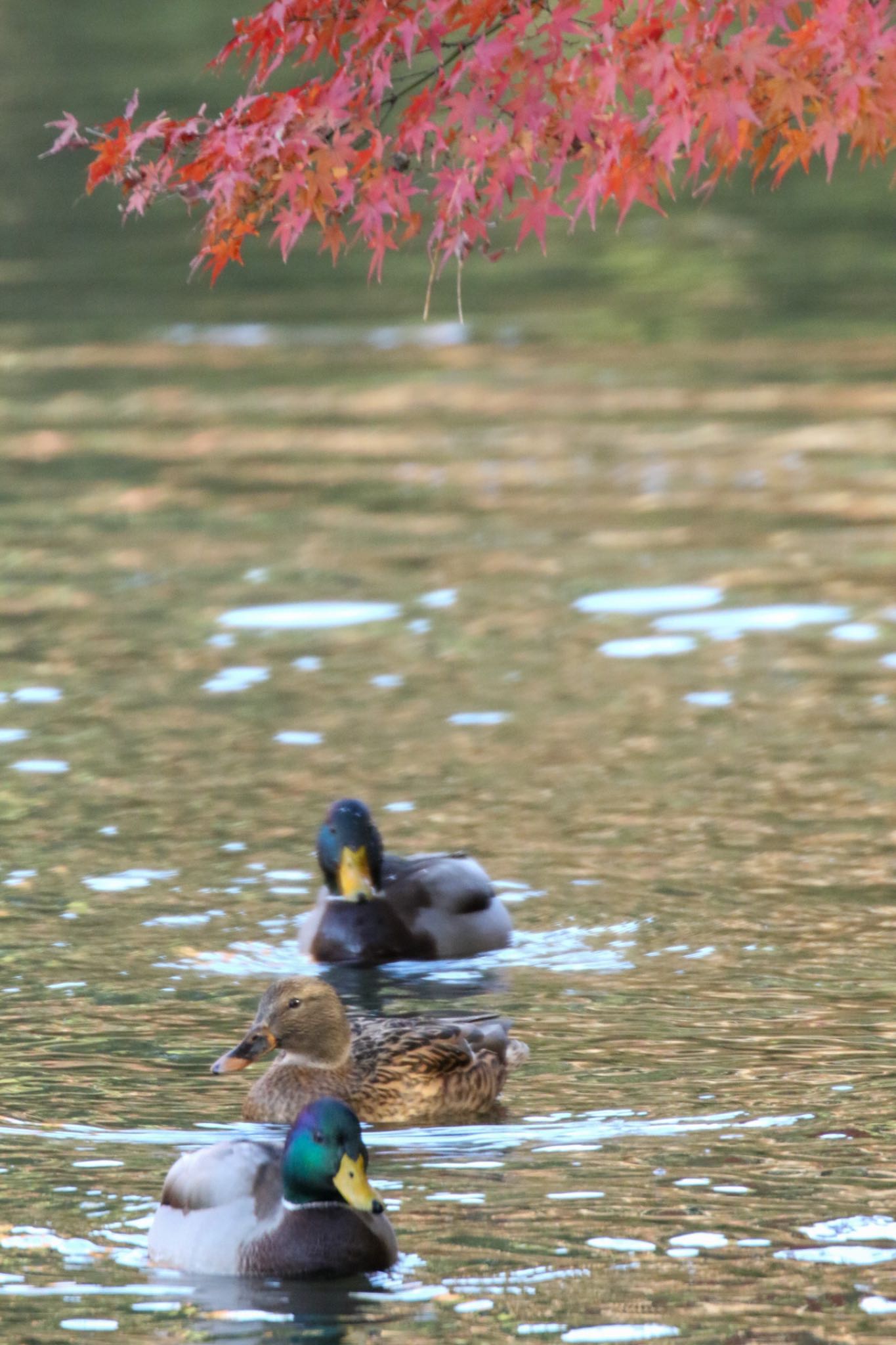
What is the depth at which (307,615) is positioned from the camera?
16.8m

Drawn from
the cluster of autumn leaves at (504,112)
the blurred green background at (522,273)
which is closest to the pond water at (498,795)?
the blurred green background at (522,273)

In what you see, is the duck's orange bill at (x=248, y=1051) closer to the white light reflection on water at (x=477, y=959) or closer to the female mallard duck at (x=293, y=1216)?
the female mallard duck at (x=293, y=1216)

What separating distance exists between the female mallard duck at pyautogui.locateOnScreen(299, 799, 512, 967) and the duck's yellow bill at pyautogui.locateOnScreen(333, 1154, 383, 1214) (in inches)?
133

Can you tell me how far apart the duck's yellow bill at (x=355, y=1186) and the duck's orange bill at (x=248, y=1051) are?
4.64 feet

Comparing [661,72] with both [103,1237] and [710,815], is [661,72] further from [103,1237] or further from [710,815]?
[710,815]

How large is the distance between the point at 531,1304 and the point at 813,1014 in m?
3.01

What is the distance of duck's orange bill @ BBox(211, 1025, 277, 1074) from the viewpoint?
9.45 meters

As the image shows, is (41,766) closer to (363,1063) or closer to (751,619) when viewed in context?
(751,619)

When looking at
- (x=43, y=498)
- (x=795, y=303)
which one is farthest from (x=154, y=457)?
(x=795, y=303)

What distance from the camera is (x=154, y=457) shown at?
21.3 metres

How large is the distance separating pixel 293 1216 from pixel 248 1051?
1.48 meters

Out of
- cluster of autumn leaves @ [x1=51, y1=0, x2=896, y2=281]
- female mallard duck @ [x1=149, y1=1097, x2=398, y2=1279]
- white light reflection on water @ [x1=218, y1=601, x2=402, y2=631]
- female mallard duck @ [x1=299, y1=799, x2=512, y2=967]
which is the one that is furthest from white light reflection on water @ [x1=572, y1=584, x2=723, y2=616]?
female mallard duck @ [x1=149, y1=1097, x2=398, y2=1279]

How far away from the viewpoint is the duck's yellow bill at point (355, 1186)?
26.2 feet

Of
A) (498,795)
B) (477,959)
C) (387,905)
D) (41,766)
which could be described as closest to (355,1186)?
(477,959)
